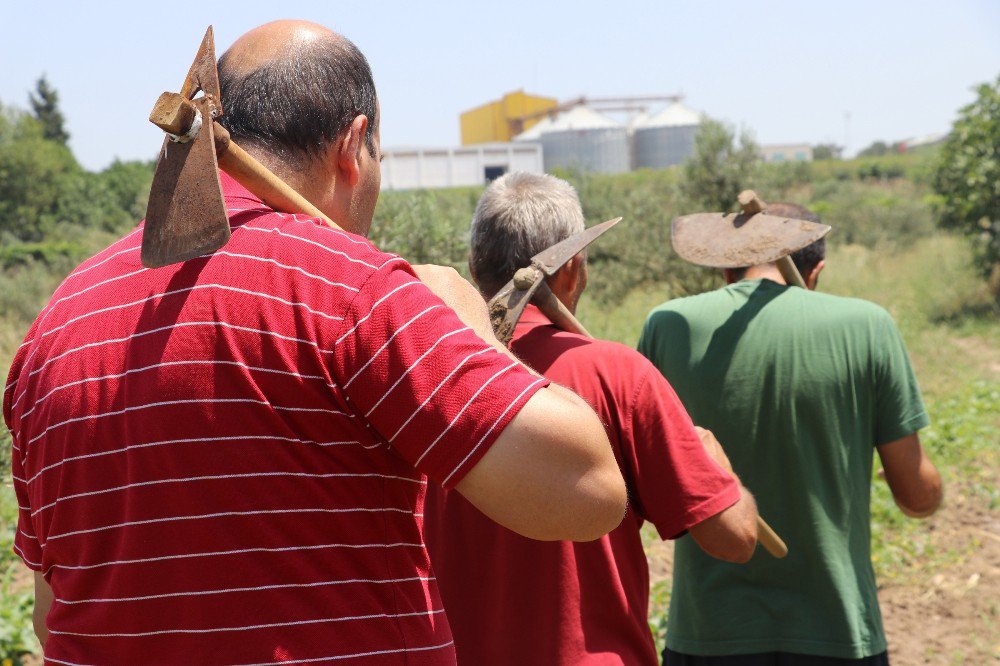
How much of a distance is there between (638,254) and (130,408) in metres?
13.1

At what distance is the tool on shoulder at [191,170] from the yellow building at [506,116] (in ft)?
202

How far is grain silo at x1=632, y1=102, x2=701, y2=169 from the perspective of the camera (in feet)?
175

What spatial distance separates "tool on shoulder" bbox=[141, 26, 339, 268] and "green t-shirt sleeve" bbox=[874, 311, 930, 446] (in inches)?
76.9

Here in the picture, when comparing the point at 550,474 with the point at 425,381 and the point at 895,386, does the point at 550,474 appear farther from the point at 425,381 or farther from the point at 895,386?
the point at 895,386

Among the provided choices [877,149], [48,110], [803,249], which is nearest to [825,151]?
[877,149]

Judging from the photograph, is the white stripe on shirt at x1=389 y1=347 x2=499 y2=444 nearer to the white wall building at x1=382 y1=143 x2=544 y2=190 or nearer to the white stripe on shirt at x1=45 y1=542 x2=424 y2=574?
the white stripe on shirt at x1=45 y1=542 x2=424 y2=574

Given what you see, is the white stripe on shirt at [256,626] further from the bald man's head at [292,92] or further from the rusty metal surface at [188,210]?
the bald man's head at [292,92]

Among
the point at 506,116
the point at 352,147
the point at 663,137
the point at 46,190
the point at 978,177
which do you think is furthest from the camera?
the point at 506,116

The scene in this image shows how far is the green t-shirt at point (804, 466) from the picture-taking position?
269cm

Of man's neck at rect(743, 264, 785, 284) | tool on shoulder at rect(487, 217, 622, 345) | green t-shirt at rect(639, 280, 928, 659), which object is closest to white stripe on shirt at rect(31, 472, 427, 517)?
tool on shoulder at rect(487, 217, 622, 345)

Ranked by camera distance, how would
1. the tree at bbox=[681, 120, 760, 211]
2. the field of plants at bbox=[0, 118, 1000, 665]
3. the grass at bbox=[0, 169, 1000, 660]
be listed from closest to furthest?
the field of plants at bbox=[0, 118, 1000, 665] → the grass at bbox=[0, 169, 1000, 660] → the tree at bbox=[681, 120, 760, 211]

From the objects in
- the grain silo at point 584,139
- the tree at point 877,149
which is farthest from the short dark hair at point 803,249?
the tree at point 877,149

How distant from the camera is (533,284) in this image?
207 centimetres

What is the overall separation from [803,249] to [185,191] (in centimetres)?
232
